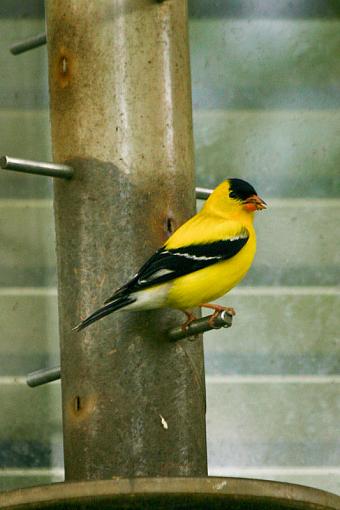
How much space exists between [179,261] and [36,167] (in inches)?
16.2

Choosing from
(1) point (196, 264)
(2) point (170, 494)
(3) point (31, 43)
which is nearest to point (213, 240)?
(1) point (196, 264)

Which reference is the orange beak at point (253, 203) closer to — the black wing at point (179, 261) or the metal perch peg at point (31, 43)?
the black wing at point (179, 261)

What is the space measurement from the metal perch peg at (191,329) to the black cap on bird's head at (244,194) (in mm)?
546

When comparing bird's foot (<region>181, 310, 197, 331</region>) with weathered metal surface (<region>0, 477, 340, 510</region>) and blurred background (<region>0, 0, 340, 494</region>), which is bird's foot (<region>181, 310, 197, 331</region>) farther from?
blurred background (<region>0, 0, 340, 494</region>)

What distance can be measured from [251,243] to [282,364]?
97 centimetres

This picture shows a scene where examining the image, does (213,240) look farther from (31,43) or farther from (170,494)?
(170,494)

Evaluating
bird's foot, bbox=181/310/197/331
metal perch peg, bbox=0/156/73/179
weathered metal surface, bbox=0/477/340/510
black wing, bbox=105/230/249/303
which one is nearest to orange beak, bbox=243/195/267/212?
black wing, bbox=105/230/249/303

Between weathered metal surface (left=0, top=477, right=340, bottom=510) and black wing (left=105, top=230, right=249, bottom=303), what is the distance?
0.58 meters

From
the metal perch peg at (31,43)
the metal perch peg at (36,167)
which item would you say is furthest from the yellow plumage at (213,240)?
the metal perch peg at (31,43)

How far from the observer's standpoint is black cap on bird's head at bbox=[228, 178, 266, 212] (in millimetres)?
3529

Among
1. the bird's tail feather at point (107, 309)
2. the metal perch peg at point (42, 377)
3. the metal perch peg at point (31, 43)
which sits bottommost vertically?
the metal perch peg at point (42, 377)

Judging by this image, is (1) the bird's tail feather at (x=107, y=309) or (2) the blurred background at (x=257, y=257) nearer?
(1) the bird's tail feather at (x=107, y=309)

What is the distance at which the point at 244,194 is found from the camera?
3543 mm

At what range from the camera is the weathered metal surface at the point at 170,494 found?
97.2 inches
